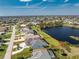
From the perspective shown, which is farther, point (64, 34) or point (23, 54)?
point (64, 34)

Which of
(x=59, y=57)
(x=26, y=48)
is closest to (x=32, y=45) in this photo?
(x=26, y=48)

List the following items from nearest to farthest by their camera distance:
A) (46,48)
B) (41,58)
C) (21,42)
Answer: (41,58) → (46,48) → (21,42)

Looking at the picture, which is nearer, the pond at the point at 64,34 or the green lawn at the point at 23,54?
the green lawn at the point at 23,54

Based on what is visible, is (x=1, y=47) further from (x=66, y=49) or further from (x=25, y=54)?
(x=66, y=49)

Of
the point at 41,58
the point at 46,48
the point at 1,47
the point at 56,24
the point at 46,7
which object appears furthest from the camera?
the point at 56,24

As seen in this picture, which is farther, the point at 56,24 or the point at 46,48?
the point at 56,24

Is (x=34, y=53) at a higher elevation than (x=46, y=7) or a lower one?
lower

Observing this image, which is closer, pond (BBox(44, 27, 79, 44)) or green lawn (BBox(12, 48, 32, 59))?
green lawn (BBox(12, 48, 32, 59))

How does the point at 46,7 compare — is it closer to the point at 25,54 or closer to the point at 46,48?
the point at 46,48

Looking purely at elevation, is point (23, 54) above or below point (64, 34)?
above

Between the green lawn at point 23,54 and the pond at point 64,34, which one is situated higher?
the green lawn at point 23,54

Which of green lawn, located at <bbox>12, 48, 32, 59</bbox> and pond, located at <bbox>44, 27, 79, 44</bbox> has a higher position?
green lawn, located at <bbox>12, 48, 32, 59</bbox>
